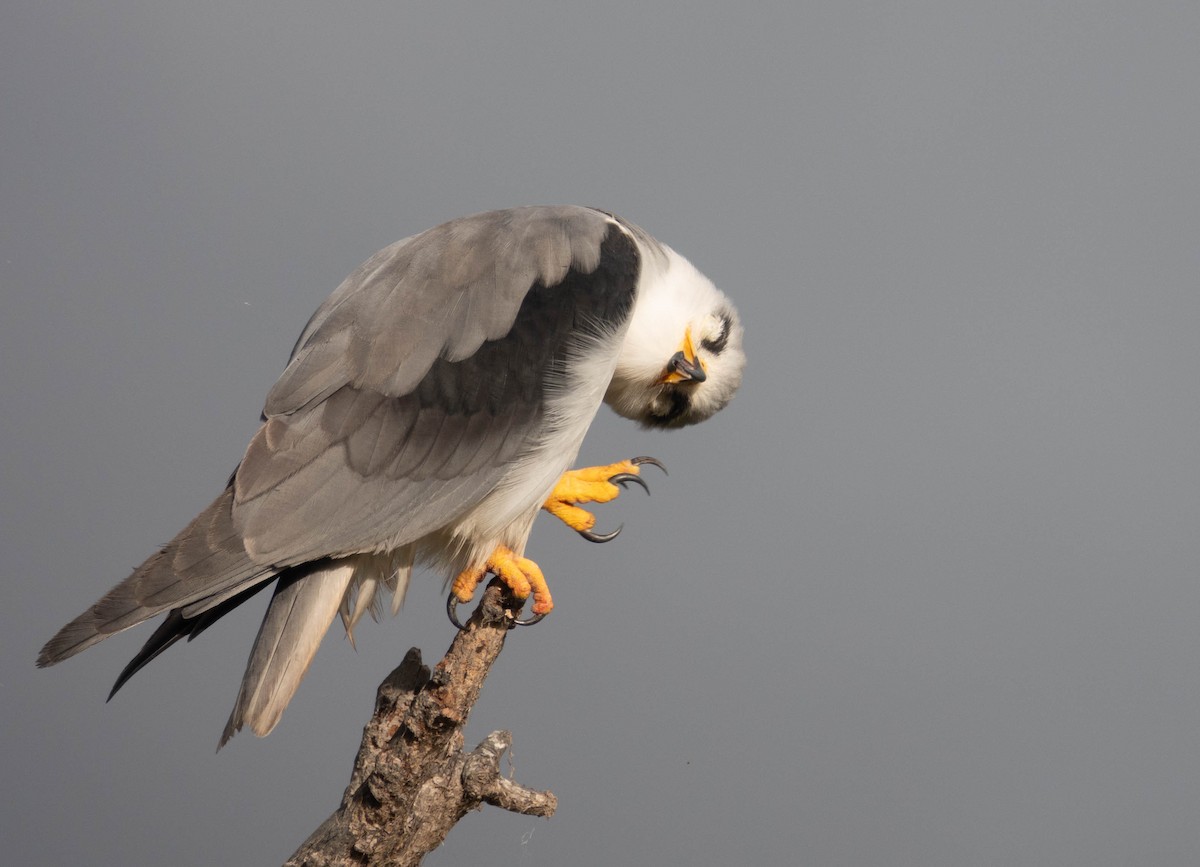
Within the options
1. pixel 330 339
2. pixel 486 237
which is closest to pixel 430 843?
pixel 330 339

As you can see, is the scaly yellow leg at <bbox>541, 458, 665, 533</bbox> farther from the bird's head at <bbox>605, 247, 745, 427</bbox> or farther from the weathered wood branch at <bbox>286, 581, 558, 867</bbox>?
the weathered wood branch at <bbox>286, 581, 558, 867</bbox>

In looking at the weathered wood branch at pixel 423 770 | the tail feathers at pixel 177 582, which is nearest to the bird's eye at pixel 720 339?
the weathered wood branch at pixel 423 770

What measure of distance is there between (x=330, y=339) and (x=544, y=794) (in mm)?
1152

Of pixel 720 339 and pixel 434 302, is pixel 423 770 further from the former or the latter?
pixel 720 339

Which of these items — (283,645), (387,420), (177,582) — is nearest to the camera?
(177,582)

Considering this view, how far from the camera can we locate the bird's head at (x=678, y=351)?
2982 mm

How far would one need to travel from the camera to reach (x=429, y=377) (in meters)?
2.74

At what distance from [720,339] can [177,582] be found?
1.47m

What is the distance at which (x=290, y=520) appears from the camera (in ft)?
8.27

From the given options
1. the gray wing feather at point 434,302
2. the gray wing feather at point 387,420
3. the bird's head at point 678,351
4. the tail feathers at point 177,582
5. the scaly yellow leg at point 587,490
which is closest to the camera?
the tail feathers at point 177,582

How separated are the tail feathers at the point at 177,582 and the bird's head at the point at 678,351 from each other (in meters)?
1.07

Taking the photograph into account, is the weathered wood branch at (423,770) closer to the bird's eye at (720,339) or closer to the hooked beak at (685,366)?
the hooked beak at (685,366)

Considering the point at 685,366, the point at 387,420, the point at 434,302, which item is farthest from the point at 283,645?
the point at 685,366

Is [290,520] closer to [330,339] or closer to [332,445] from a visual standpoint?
[332,445]
